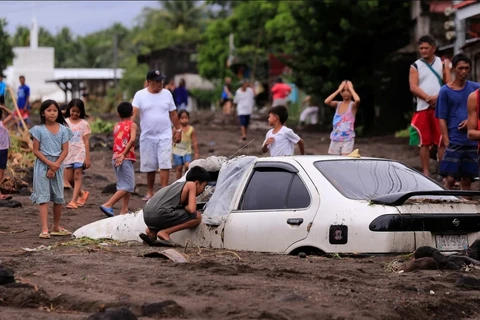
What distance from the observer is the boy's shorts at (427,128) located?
13.7 m

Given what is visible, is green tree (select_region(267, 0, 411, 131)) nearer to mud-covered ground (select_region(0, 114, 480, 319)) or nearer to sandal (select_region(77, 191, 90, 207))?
sandal (select_region(77, 191, 90, 207))

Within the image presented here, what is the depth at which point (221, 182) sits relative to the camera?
33.7ft

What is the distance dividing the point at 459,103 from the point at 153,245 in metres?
4.15

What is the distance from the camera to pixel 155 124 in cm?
1495

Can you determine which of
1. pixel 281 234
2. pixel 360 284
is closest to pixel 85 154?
pixel 281 234

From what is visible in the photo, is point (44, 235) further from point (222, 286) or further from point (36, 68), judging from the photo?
point (36, 68)

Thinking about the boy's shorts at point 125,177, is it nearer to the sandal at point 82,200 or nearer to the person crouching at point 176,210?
the sandal at point 82,200

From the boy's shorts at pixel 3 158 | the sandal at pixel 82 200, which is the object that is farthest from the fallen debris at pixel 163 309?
the boy's shorts at pixel 3 158

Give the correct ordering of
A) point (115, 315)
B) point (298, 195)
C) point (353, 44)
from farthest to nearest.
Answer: point (353, 44) < point (298, 195) < point (115, 315)

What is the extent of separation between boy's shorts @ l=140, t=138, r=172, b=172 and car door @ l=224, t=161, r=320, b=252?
16.4 feet

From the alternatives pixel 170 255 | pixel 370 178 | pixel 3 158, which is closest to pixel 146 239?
pixel 170 255

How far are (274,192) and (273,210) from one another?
22 centimetres

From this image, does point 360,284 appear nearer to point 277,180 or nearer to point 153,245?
point 277,180

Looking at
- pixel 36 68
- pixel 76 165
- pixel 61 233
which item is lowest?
pixel 61 233
